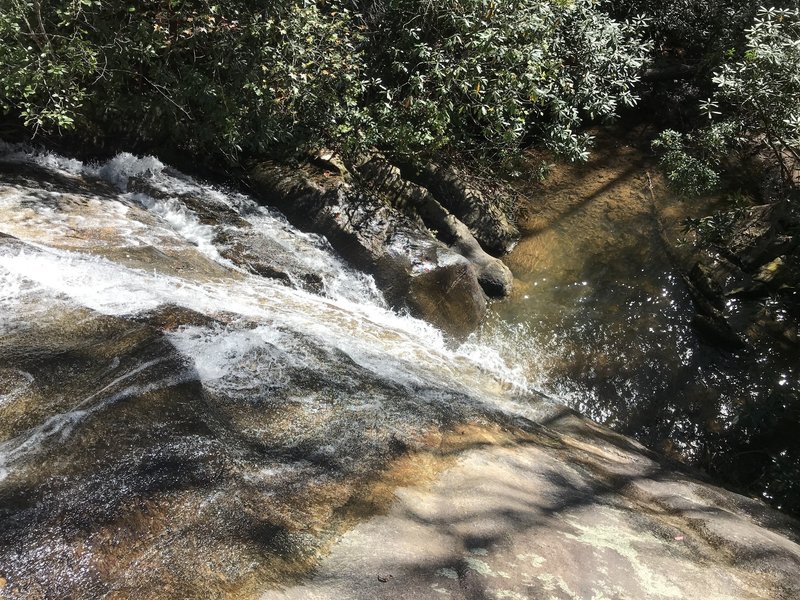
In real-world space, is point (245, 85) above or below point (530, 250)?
above

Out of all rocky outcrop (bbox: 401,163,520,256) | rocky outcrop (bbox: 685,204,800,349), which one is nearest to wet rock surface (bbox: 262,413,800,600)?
rocky outcrop (bbox: 685,204,800,349)

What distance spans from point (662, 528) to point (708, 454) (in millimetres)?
3600

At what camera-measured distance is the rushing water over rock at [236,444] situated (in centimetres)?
246

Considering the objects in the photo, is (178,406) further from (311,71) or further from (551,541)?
(311,71)

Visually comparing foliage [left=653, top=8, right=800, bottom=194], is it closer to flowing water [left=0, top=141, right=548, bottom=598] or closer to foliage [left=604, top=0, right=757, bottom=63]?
foliage [left=604, top=0, right=757, bottom=63]

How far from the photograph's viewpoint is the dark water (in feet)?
20.5

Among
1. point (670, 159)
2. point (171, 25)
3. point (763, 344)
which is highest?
point (670, 159)

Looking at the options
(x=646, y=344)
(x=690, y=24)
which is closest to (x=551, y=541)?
(x=646, y=344)

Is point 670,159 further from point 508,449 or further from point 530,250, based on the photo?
point 508,449

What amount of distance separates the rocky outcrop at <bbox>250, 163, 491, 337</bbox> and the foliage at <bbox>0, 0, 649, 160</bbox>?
0.58 meters

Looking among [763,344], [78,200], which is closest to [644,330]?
[763,344]

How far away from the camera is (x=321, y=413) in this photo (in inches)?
144

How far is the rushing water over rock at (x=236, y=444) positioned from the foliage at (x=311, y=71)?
1803mm

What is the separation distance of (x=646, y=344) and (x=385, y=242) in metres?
3.62
